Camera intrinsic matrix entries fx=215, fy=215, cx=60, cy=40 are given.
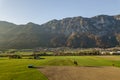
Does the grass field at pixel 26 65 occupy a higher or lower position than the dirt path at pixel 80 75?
higher

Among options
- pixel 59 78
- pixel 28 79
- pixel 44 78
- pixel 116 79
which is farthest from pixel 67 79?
pixel 116 79

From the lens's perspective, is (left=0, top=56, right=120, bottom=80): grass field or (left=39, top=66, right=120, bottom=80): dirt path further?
(left=39, top=66, right=120, bottom=80): dirt path

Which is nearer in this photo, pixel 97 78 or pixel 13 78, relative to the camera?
pixel 13 78

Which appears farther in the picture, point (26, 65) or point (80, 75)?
point (26, 65)

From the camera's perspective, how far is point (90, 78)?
60.6 m

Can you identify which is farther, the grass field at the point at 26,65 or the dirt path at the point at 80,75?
the dirt path at the point at 80,75

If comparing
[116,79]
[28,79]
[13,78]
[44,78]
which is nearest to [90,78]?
[116,79]

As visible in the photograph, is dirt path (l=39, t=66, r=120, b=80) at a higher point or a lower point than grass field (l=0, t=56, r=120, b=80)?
lower

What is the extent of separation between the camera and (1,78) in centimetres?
5681

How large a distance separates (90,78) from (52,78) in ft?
35.1

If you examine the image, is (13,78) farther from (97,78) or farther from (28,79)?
(97,78)

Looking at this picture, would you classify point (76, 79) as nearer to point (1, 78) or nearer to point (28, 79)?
point (28, 79)

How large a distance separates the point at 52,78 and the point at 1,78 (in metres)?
13.6

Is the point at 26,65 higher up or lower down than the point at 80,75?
higher up
